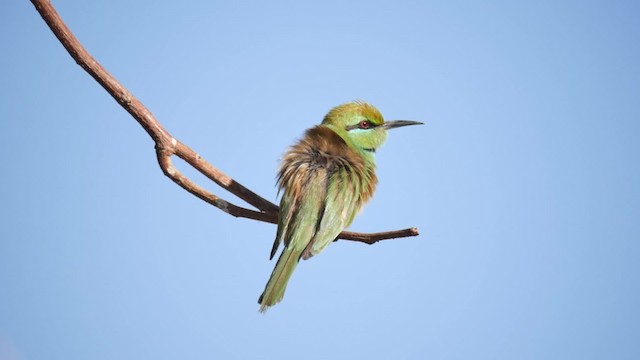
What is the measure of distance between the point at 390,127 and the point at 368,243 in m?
1.17

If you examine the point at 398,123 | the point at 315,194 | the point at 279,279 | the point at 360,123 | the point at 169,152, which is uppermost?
the point at 398,123

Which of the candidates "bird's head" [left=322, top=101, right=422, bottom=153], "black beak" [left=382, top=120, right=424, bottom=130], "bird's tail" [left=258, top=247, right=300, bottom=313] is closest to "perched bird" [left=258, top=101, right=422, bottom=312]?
"bird's tail" [left=258, top=247, right=300, bottom=313]

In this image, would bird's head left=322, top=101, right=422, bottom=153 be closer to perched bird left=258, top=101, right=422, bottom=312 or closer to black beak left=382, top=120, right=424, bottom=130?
black beak left=382, top=120, right=424, bottom=130

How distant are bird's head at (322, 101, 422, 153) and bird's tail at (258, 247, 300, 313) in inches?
36.9

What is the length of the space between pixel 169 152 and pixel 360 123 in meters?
1.52

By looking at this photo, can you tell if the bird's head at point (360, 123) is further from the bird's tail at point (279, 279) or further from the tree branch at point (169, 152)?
the bird's tail at point (279, 279)

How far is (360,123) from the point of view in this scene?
129 inches

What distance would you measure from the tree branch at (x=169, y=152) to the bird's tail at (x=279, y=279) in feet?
0.51

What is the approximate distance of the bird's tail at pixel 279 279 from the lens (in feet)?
7.60

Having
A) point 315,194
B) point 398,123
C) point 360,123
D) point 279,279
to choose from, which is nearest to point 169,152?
point 279,279

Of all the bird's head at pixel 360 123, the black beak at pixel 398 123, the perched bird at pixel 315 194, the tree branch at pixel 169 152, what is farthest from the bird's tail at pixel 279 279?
the black beak at pixel 398 123

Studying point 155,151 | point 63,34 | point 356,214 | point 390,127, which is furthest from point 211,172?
point 390,127

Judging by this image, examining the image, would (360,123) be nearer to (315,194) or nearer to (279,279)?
(315,194)

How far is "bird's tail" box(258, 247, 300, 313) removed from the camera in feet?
7.60
